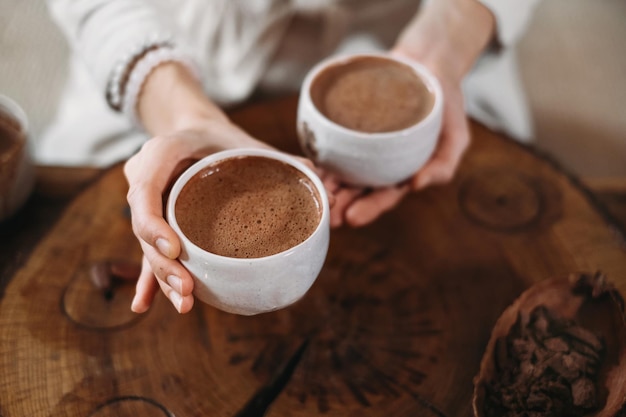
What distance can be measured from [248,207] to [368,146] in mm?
185

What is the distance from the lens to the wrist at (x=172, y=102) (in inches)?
35.2

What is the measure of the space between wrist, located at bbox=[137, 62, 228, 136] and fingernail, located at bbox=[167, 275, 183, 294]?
0.28 m

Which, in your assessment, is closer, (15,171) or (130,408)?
(130,408)

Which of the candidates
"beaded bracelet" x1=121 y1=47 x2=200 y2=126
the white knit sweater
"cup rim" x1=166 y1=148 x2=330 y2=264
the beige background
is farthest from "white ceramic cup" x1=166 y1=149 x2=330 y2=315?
the beige background

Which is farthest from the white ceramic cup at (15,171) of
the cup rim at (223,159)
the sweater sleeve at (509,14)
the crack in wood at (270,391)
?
the sweater sleeve at (509,14)

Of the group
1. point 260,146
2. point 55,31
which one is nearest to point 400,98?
point 260,146

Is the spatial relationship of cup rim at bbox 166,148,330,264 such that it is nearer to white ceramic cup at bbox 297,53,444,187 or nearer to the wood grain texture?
white ceramic cup at bbox 297,53,444,187

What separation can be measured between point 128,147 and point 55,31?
981 mm

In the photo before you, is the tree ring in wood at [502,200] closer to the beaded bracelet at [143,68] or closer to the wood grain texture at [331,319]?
the wood grain texture at [331,319]

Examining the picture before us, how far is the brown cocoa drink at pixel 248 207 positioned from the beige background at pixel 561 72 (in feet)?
3.28

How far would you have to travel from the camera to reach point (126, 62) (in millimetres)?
952

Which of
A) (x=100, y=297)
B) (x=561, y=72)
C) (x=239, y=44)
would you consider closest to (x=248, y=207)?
(x=100, y=297)

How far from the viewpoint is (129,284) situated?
0.87m

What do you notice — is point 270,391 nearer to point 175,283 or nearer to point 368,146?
point 175,283
